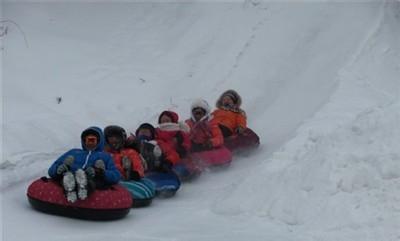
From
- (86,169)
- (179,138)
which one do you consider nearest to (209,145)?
(179,138)

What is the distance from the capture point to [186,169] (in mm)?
8281

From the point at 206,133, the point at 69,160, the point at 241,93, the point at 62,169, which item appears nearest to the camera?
the point at 62,169

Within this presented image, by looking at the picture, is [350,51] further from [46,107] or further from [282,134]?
[46,107]

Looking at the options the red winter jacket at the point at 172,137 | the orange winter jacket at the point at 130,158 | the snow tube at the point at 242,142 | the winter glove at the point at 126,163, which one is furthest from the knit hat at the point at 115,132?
the snow tube at the point at 242,142

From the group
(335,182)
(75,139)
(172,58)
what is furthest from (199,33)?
(335,182)

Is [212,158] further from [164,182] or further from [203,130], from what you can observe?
[164,182]

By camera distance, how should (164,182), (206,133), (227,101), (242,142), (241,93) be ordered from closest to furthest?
(164,182)
(206,133)
(242,142)
(227,101)
(241,93)

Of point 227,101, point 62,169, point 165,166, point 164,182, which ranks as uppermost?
point 227,101

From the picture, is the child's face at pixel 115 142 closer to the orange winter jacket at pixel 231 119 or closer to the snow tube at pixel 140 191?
the snow tube at pixel 140 191

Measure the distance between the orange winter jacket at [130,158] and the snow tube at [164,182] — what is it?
298 mm

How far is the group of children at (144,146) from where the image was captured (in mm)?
6594

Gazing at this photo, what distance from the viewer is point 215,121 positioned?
9.62 metres

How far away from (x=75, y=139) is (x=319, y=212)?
12.4 ft

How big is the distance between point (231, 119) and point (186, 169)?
1705mm
